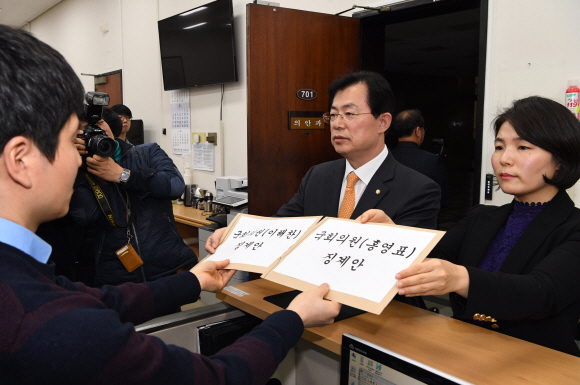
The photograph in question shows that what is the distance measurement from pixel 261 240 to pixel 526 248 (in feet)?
2.51

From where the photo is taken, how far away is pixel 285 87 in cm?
285

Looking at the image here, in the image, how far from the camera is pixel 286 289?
144 centimetres

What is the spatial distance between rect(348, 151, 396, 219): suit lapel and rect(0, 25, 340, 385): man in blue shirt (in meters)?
1.06

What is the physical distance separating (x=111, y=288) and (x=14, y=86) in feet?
1.73

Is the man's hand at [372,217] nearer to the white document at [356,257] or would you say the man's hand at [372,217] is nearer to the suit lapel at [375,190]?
the white document at [356,257]

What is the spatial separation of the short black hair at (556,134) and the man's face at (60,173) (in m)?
1.17

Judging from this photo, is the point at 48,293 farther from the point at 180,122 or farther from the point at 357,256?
the point at 180,122

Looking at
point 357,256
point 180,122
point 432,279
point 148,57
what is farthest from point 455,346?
point 148,57

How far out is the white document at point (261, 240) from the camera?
118cm

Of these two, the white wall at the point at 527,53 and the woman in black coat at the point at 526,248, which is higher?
the white wall at the point at 527,53

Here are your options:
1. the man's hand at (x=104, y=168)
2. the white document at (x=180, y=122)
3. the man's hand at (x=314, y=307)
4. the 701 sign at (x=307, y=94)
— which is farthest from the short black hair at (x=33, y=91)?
the white document at (x=180, y=122)

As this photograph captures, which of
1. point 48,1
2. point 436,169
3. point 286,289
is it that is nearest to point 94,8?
point 48,1

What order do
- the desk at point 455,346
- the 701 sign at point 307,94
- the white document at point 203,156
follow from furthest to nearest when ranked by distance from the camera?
the white document at point 203,156, the 701 sign at point 307,94, the desk at point 455,346

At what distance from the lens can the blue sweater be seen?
53 centimetres
